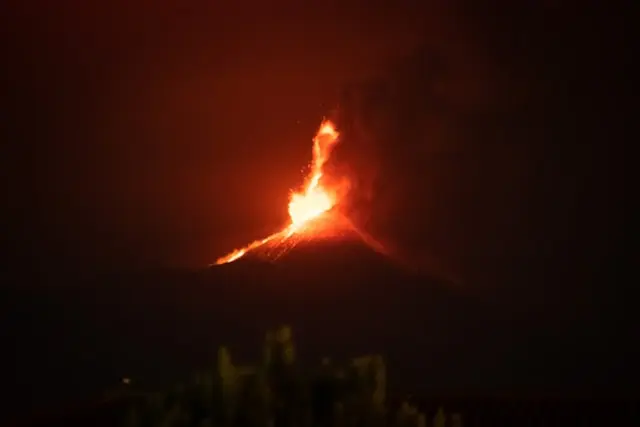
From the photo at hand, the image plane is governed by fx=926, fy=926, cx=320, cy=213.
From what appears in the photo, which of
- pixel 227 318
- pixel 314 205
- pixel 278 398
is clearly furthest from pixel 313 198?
pixel 278 398

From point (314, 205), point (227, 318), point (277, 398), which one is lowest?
point (277, 398)

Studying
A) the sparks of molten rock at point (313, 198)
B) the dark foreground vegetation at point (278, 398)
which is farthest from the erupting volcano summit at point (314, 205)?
the dark foreground vegetation at point (278, 398)

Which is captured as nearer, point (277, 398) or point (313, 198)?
point (277, 398)

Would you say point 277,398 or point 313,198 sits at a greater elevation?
point 313,198

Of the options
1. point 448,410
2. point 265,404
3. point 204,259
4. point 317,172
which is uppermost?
point 317,172

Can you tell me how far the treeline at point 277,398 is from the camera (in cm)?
194

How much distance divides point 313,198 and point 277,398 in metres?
2.62

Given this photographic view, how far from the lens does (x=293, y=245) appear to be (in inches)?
179

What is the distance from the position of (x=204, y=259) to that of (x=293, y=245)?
0.45 m

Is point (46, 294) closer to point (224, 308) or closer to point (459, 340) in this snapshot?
point (224, 308)

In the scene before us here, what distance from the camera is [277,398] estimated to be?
203 cm

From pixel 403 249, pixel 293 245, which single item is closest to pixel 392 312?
pixel 403 249

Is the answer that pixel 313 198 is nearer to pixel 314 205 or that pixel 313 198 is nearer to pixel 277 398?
pixel 314 205

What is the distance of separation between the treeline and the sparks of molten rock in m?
2.45
